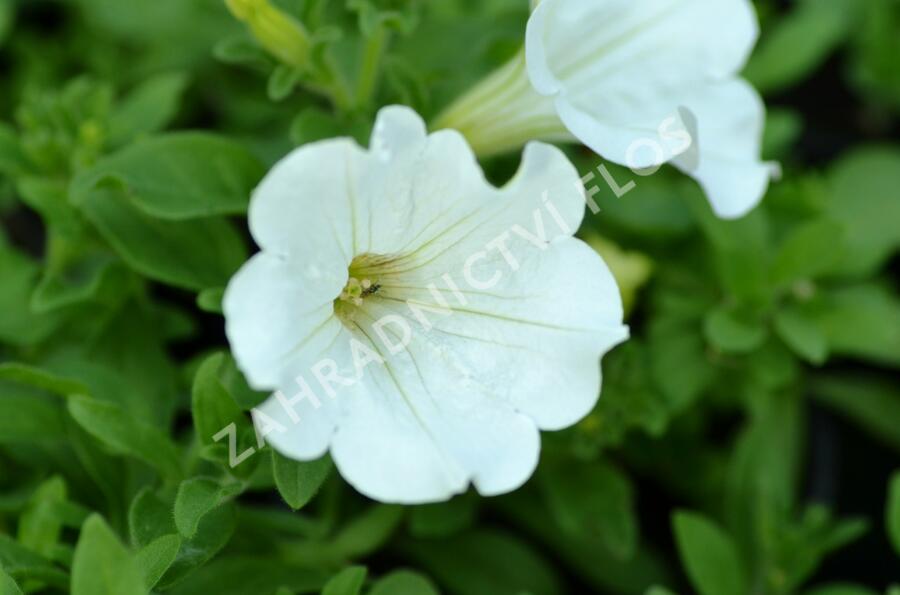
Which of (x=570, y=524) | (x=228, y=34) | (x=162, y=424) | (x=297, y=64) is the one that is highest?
(x=297, y=64)

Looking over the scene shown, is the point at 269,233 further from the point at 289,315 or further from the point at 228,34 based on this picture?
the point at 228,34

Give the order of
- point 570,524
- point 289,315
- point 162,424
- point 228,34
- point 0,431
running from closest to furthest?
point 289,315 → point 0,431 → point 162,424 → point 570,524 → point 228,34

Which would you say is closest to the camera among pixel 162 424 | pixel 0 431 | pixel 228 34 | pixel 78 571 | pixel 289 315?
pixel 78 571

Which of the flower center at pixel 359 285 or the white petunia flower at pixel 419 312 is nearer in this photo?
the white petunia flower at pixel 419 312

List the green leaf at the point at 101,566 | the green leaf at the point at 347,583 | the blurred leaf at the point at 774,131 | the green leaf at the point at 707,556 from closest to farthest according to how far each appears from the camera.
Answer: the green leaf at the point at 101,566 < the green leaf at the point at 347,583 < the green leaf at the point at 707,556 < the blurred leaf at the point at 774,131

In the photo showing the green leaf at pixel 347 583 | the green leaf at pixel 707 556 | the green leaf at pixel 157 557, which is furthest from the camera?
the green leaf at pixel 707 556

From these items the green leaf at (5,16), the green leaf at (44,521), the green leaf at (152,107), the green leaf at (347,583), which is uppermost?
the green leaf at (5,16)

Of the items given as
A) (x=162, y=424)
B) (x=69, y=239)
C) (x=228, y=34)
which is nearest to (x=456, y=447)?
(x=162, y=424)

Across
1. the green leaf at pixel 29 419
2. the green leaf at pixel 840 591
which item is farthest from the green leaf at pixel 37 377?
the green leaf at pixel 840 591

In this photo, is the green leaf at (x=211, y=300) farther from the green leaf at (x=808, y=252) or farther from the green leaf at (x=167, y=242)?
the green leaf at (x=808, y=252)
